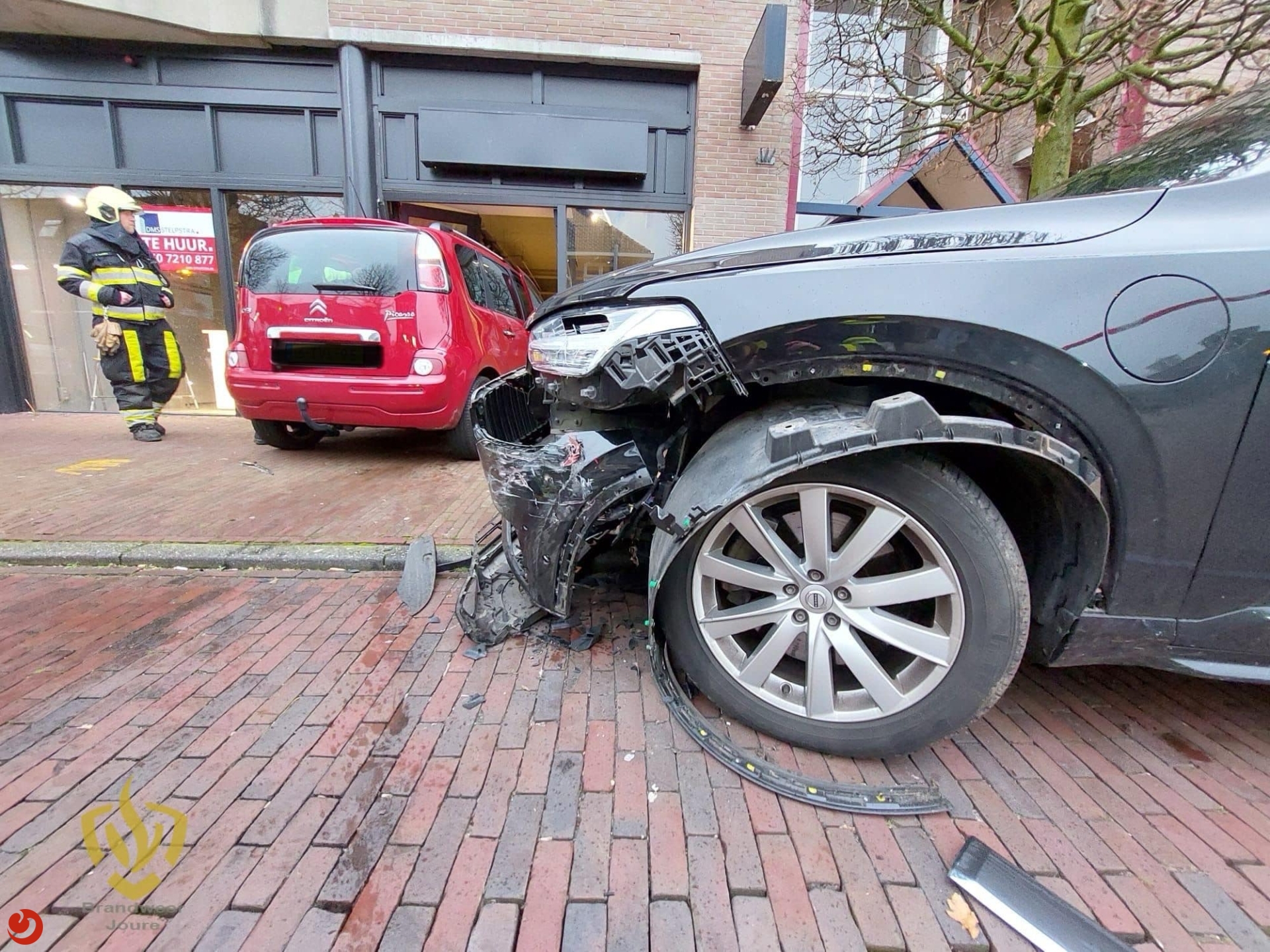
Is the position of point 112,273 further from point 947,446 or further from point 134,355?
point 947,446

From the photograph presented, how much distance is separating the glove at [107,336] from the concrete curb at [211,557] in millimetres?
3462

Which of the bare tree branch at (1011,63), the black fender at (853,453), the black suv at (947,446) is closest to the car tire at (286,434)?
the black suv at (947,446)

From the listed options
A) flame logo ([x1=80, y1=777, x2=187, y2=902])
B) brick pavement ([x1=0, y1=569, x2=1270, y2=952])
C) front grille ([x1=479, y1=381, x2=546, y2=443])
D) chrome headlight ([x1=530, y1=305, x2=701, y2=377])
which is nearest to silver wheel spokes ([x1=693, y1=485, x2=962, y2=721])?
brick pavement ([x1=0, y1=569, x2=1270, y2=952])

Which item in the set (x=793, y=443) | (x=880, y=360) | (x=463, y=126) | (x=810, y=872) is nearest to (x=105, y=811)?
(x=810, y=872)

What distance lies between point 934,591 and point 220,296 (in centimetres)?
918

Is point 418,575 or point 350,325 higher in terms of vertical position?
point 350,325

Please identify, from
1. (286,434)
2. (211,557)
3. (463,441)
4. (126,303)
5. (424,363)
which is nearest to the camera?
(211,557)

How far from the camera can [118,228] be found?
573 centimetres

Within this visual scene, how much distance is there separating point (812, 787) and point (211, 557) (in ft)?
10.6

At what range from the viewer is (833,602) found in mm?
1699

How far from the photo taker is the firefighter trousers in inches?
230

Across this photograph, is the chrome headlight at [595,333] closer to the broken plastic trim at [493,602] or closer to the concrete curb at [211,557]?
the broken plastic trim at [493,602]

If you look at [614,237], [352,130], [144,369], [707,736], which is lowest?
[707,736]

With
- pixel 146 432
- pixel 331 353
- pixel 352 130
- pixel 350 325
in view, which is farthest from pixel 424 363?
pixel 352 130
